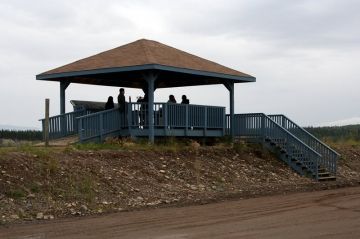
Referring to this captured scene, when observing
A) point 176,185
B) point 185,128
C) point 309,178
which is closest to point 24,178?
point 176,185

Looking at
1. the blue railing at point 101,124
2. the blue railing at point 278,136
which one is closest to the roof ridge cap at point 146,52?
the blue railing at point 101,124

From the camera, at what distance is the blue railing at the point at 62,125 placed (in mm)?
24016

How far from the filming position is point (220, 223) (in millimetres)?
12680

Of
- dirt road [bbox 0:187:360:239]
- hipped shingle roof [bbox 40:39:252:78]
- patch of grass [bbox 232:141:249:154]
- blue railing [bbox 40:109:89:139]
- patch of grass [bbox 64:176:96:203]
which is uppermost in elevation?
hipped shingle roof [bbox 40:39:252:78]

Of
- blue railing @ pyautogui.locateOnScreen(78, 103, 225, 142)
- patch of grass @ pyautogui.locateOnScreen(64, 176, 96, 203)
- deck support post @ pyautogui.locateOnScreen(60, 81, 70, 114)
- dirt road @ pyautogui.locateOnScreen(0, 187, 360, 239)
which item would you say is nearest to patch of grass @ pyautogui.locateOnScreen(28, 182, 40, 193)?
patch of grass @ pyautogui.locateOnScreen(64, 176, 96, 203)

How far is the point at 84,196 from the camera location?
50.8ft

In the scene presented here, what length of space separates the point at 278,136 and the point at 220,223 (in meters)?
13.7

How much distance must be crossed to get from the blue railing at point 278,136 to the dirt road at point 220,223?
811 cm

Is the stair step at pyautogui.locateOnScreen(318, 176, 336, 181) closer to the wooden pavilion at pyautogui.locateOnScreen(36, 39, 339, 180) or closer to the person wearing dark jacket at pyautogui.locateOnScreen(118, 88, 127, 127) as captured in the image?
the wooden pavilion at pyautogui.locateOnScreen(36, 39, 339, 180)

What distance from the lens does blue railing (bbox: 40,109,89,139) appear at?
24.0 meters

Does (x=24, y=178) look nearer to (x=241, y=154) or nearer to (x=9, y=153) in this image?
(x=9, y=153)

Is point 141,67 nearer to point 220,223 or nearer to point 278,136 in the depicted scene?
point 278,136

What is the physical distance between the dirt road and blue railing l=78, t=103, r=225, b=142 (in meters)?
7.42

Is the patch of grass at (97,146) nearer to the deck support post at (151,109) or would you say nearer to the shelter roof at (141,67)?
the deck support post at (151,109)
